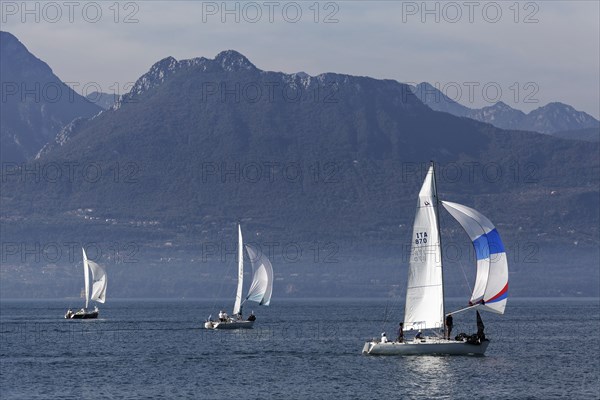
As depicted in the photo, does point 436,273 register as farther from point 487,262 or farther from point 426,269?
point 487,262

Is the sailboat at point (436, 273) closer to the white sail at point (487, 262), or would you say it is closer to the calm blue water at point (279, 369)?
the white sail at point (487, 262)

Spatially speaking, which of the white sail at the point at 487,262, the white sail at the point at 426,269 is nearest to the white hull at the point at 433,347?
the white sail at the point at 426,269

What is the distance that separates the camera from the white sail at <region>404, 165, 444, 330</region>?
92.3 meters

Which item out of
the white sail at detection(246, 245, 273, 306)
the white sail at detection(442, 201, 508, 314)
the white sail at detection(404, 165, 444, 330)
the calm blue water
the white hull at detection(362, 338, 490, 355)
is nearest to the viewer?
the calm blue water

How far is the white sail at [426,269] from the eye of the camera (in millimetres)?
92312

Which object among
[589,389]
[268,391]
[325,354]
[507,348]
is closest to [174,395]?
[268,391]

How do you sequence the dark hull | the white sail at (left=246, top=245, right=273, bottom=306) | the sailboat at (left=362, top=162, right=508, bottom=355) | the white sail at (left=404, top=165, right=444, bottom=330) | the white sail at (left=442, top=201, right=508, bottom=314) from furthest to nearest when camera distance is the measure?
1. the dark hull
2. the white sail at (left=246, top=245, right=273, bottom=306)
3. the white sail at (left=404, top=165, right=444, bottom=330)
4. the sailboat at (left=362, top=162, right=508, bottom=355)
5. the white sail at (left=442, top=201, right=508, bottom=314)

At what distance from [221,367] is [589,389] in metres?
28.2

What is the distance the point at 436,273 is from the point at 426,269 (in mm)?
786

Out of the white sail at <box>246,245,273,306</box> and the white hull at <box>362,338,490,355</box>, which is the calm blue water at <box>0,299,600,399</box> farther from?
the white sail at <box>246,245,273,306</box>

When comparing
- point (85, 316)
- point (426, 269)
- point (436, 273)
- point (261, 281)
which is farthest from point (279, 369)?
point (85, 316)

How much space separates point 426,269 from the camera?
92938 millimetres

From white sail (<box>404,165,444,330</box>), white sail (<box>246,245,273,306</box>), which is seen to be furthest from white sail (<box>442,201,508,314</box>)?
white sail (<box>246,245,273,306</box>)

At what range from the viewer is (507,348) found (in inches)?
4493
